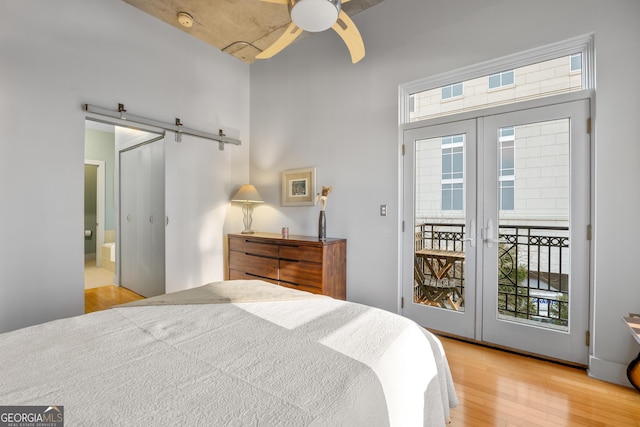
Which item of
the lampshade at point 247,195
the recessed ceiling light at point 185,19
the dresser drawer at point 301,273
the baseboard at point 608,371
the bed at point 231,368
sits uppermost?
the recessed ceiling light at point 185,19

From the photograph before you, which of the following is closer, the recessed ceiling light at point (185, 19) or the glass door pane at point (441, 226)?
the glass door pane at point (441, 226)

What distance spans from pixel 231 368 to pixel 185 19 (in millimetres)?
3469

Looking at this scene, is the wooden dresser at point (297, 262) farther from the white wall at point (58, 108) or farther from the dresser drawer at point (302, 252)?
the white wall at point (58, 108)

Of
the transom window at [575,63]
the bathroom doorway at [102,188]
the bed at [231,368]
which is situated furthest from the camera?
the bathroom doorway at [102,188]

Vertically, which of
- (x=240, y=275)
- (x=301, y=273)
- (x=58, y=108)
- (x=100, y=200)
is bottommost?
(x=240, y=275)

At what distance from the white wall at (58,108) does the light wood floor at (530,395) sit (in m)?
3.00

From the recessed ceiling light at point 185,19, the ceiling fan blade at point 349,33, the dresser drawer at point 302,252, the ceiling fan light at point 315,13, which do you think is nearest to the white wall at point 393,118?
the dresser drawer at point 302,252

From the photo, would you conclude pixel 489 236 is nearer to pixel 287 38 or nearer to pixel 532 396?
pixel 532 396

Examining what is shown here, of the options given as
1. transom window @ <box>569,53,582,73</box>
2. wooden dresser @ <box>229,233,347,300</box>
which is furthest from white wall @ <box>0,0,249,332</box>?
transom window @ <box>569,53,582,73</box>

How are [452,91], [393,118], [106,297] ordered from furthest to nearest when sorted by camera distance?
[106,297] → [393,118] → [452,91]

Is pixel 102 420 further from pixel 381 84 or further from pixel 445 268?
pixel 381 84

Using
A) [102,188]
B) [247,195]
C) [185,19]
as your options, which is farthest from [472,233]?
[102,188]

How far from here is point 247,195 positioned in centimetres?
358

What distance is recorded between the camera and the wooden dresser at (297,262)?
2814 millimetres
